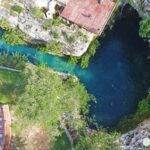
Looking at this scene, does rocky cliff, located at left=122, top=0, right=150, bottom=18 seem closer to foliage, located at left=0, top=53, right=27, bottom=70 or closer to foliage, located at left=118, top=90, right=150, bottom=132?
foliage, located at left=118, top=90, right=150, bottom=132

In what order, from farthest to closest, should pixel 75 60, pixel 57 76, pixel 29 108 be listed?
1. pixel 75 60
2. pixel 57 76
3. pixel 29 108

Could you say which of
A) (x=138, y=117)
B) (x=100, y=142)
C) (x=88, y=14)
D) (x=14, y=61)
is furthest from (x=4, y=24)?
(x=138, y=117)

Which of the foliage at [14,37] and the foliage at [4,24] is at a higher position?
the foliage at [4,24]

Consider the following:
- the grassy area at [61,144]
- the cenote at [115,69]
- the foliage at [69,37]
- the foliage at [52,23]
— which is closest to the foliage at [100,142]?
the grassy area at [61,144]

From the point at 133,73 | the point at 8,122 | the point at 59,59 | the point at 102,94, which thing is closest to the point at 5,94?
the point at 8,122

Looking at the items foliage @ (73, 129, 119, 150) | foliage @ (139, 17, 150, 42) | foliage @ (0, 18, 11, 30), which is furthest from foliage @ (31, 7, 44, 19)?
foliage @ (73, 129, 119, 150)

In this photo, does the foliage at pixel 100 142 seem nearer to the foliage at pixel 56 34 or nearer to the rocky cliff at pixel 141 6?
the foliage at pixel 56 34

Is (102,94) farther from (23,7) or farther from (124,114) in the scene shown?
(23,7)
